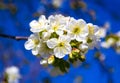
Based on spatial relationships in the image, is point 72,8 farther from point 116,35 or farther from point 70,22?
point 70,22

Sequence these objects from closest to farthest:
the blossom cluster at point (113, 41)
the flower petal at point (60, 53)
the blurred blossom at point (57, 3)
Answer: the flower petal at point (60, 53)
the blossom cluster at point (113, 41)
the blurred blossom at point (57, 3)

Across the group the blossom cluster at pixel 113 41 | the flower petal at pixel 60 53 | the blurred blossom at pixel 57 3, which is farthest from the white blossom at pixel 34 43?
the blurred blossom at pixel 57 3

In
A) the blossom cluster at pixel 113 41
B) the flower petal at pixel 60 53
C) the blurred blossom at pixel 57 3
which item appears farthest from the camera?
the blurred blossom at pixel 57 3


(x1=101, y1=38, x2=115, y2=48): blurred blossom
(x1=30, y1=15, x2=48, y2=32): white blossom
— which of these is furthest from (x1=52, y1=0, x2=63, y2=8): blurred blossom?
(x1=30, y1=15, x2=48, y2=32): white blossom

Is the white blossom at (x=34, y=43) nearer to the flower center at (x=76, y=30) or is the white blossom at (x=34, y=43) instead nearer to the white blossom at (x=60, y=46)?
the white blossom at (x=60, y=46)

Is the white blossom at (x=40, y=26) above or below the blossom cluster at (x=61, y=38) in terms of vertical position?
above

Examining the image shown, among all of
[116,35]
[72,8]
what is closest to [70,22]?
[116,35]

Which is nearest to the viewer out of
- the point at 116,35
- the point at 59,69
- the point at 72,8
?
the point at 59,69

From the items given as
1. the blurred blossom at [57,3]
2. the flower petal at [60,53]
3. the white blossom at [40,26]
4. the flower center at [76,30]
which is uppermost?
the blurred blossom at [57,3]
